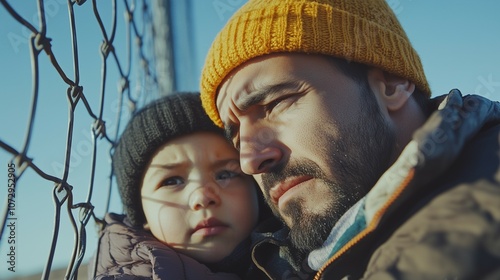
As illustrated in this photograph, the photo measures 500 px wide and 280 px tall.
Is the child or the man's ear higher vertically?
the man's ear

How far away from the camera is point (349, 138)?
1234 mm

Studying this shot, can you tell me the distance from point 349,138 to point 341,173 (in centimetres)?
9

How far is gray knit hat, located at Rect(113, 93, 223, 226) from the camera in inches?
58.8

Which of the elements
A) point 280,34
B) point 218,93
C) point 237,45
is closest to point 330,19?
point 280,34

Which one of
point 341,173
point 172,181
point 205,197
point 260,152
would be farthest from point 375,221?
point 172,181

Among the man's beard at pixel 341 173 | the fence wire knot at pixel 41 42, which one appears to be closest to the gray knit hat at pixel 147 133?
the man's beard at pixel 341 173

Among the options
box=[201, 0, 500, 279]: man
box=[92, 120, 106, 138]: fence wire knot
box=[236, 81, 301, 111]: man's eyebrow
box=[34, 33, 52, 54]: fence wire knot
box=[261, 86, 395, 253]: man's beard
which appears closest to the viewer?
box=[201, 0, 500, 279]: man

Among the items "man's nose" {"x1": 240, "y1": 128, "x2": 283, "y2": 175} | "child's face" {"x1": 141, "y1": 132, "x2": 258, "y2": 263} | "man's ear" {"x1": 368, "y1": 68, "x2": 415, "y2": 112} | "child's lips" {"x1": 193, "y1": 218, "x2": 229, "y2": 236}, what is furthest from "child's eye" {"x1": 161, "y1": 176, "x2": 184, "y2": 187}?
"man's ear" {"x1": 368, "y1": 68, "x2": 415, "y2": 112}

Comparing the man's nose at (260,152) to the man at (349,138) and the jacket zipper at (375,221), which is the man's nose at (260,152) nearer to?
the man at (349,138)

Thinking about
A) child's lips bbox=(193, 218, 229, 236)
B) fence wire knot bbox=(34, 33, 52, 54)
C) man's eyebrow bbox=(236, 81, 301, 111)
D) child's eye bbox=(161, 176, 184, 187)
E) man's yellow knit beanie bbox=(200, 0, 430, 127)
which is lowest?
child's lips bbox=(193, 218, 229, 236)

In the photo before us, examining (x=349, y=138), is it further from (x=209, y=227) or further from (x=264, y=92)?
(x=209, y=227)

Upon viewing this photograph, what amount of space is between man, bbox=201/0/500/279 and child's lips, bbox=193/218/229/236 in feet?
0.42

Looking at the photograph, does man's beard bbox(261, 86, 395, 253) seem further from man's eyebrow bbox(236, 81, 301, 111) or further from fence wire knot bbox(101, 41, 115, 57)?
fence wire knot bbox(101, 41, 115, 57)

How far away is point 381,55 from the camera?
1356 millimetres
